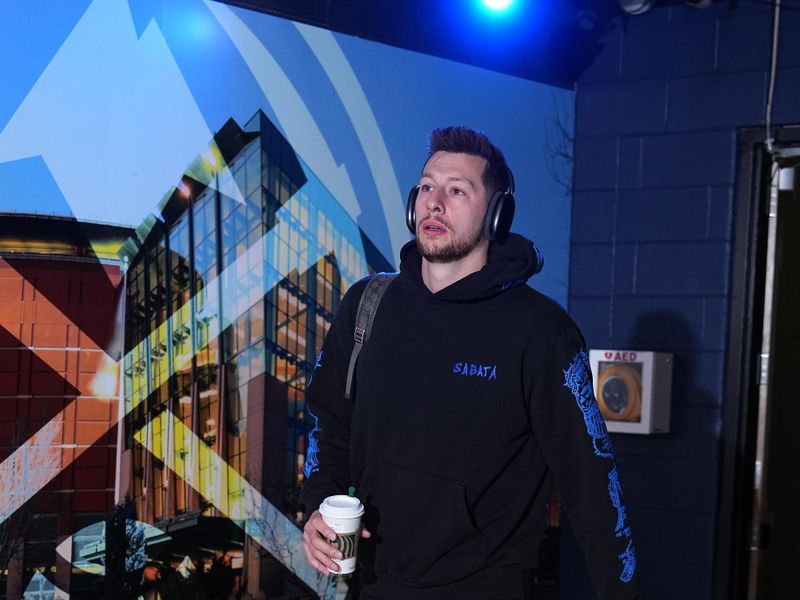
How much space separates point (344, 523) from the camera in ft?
6.27

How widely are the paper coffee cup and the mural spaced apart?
3.34 feet

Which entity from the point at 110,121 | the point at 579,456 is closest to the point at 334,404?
the point at 579,456

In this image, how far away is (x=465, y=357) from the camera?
6.96ft

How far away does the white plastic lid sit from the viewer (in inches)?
75.1

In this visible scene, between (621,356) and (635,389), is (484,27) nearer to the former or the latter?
(621,356)

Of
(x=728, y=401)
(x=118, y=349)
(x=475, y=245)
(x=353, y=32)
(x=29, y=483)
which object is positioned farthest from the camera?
(x=728, y=401)

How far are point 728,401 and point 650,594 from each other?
2.79ft

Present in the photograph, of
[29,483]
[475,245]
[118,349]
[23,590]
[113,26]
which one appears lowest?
[23,590]

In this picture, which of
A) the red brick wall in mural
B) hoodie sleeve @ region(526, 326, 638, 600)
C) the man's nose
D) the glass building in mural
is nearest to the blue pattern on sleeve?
hoodie sleeve @ region(526, 326, 638, 600)

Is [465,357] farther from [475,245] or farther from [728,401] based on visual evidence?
[728,401]

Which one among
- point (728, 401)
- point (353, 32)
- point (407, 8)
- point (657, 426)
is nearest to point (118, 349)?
point (353, 32)

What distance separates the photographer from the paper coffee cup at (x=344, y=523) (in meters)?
1.91

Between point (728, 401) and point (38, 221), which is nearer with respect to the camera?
point (38, 221)

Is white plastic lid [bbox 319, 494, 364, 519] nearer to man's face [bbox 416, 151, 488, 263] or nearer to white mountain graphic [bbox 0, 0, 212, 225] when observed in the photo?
man's face [bbox 416, 151, 488, 263]
